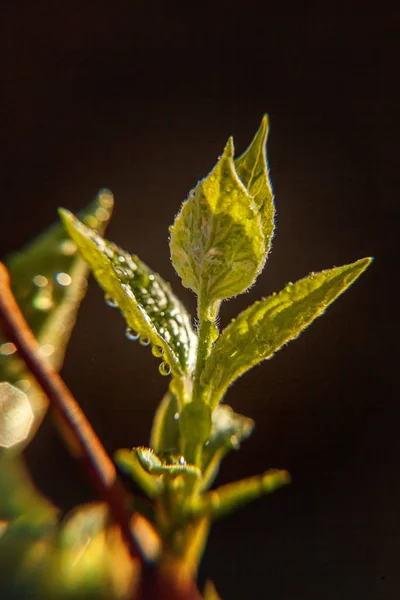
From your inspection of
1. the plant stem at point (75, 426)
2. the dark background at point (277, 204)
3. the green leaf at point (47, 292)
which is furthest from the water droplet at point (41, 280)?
the dark background at point (277, 204)

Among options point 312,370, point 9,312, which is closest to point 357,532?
point 312,370

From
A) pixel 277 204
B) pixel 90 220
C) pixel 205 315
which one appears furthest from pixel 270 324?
pixel 277 204

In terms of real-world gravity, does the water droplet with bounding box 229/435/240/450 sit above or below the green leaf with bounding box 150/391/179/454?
below

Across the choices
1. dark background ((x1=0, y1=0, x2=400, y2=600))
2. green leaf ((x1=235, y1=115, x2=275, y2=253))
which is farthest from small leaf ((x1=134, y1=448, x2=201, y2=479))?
dark background ((x1=0, y1=0, x2=400, y2=600))

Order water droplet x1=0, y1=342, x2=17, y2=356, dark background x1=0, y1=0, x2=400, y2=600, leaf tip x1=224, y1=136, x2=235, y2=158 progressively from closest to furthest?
leaf tip x1=224, y1=136, x2=235, y2=158 < water droplet x1=0, y1=342, x2=17, y2=356 < dark background x1=0, y1=0, x2=400, y2=600

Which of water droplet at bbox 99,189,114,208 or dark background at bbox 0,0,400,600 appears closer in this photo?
water droplet at bbox 99,189,114,208

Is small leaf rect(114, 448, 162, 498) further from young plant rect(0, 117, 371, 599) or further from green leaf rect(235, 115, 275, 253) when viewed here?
green leaf rect(235, 115, 275, 253)

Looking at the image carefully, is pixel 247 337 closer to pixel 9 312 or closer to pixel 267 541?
pixel 9 312
